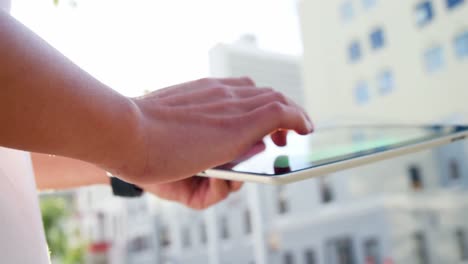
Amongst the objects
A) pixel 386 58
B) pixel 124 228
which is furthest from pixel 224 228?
pixel 386 58

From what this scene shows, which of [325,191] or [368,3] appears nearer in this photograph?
[325,191]

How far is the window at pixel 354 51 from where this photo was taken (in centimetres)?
523

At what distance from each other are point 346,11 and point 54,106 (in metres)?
5.41

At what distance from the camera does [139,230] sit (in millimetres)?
4027

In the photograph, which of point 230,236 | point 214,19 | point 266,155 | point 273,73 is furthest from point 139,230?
point 266,155

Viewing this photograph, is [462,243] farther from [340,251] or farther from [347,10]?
[347,10]

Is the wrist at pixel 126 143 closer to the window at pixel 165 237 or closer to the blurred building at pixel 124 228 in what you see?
the blurred building at pixel 124 228

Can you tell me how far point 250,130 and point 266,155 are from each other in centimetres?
7

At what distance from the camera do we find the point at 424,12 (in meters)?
3.86

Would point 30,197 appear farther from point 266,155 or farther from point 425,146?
point 425,146

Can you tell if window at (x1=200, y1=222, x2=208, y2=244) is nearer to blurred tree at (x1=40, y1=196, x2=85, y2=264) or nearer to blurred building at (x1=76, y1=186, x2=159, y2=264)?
blurred building at (x1=76, y1=186, x2=159, y2=264)

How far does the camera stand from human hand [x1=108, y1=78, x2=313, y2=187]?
234 mm

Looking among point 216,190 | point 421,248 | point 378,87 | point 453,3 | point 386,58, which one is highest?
point 453,3

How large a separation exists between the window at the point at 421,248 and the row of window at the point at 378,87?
121 cm
